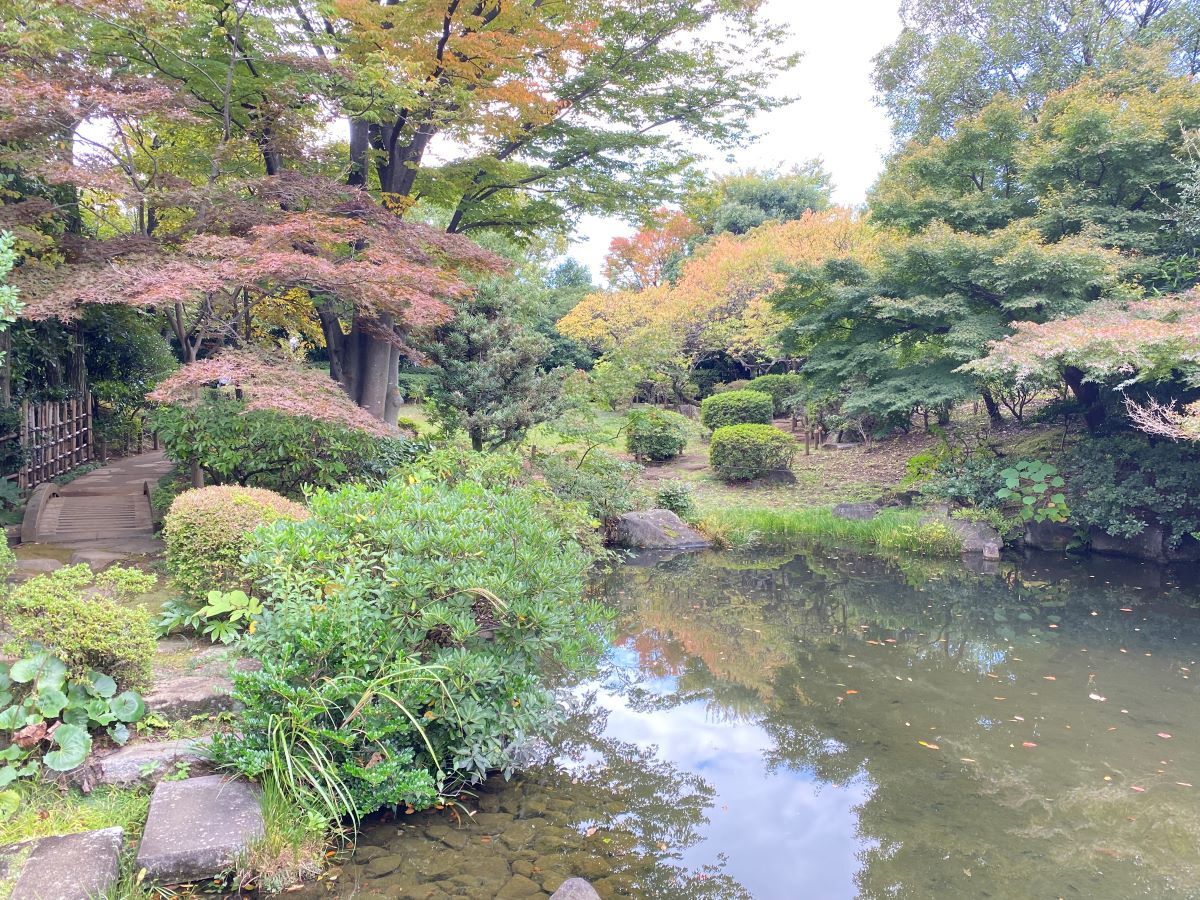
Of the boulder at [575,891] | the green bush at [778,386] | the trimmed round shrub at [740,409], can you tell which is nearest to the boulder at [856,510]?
the trimmed round shrub at [740,409]

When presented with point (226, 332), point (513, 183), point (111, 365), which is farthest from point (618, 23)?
point (111, 365)

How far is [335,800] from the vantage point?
3.19 metres

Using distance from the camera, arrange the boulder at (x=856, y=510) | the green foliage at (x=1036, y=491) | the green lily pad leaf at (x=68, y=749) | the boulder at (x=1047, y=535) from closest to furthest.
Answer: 1. the green lily pad leaf at (x=68, y=749)
2. the green foliage at (x=1036, y=491)
3. the boulder at (x=1047, y=535)
4. the boulder at (x=856, y=510)

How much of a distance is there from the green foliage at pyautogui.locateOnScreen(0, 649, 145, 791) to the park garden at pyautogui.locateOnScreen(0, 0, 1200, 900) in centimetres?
2

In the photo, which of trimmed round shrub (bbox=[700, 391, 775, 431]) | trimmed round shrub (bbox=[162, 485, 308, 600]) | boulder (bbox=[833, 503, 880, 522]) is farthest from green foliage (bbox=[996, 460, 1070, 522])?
trimmed round shrub (bbox=[162, 485, 308, 600])

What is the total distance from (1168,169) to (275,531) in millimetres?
11059

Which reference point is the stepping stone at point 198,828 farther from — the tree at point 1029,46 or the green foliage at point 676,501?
the tree at point 1029,46

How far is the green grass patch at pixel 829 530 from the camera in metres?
9.68

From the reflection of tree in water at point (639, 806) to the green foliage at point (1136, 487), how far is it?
8077mm

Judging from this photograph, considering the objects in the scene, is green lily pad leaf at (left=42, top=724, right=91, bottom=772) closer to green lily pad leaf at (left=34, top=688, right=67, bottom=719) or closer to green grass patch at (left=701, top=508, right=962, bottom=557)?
green lily pad leaf at (left=34, top=688, right=67, bottom=719)

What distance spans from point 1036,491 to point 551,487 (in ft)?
21.7

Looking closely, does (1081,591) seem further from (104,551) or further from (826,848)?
(104,551)

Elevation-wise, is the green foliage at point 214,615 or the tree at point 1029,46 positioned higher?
the tree at point 1029,46

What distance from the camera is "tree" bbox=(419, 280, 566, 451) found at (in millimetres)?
9859
